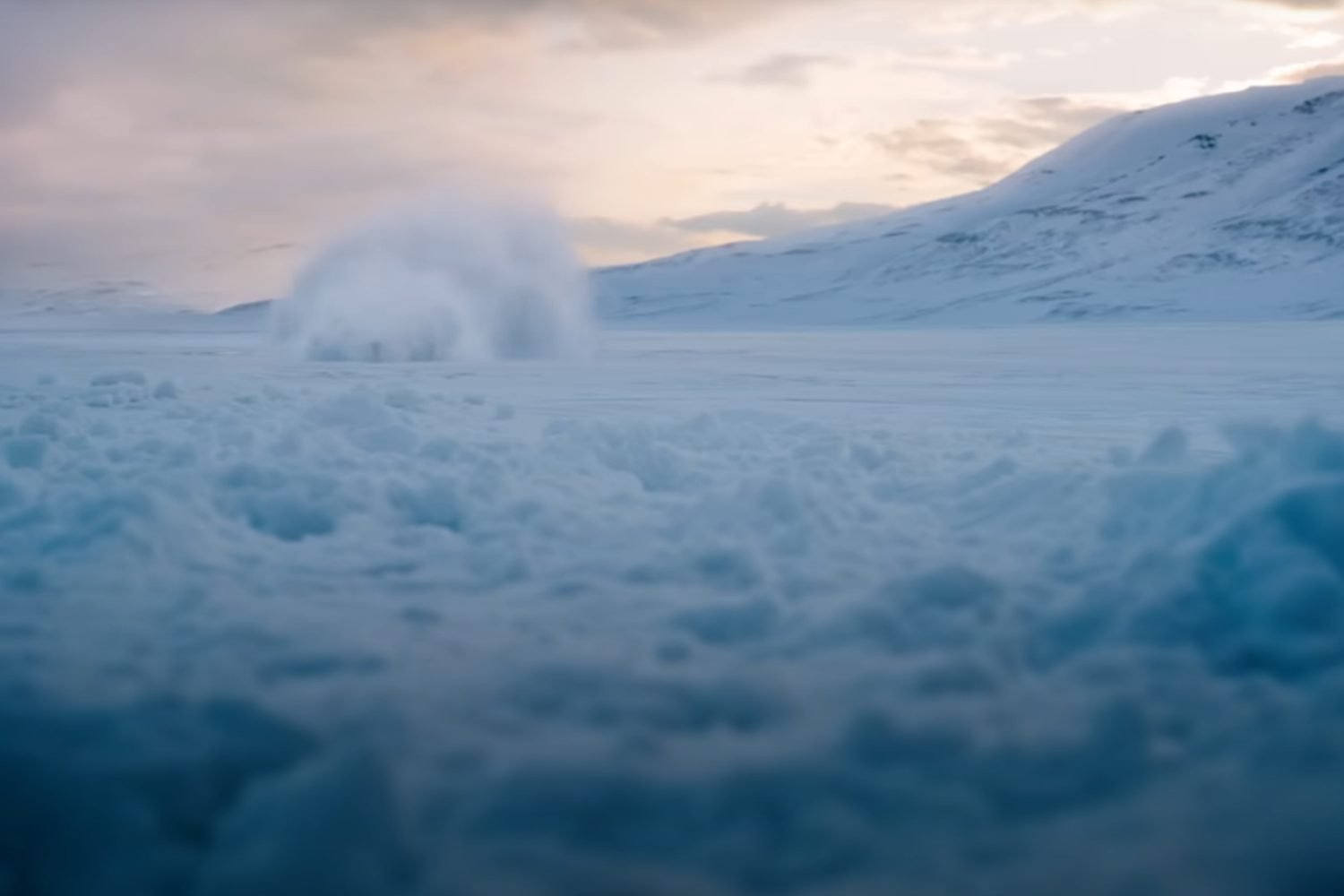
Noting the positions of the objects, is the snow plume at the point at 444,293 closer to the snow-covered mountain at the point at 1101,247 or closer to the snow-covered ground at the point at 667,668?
the snow-covered ground at the point at 667,668

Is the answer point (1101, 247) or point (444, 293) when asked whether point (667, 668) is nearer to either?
point (444, 293)

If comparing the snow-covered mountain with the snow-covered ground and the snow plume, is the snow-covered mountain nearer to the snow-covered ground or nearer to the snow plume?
the snow plume

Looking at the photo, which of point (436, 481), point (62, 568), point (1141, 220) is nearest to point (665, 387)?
point (436, 481)

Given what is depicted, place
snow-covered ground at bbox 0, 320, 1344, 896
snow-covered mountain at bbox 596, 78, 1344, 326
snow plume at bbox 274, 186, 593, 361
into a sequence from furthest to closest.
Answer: snow-covered mountain at bbox 596, 78, 1344, 326 < snow plume at bbox 274, 186, 593, 361 < snow-covered ground at bbox 0, 320, 1344, 896

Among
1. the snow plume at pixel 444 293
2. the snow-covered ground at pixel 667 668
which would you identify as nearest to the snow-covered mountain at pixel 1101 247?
the snow plume at pixel 444 293

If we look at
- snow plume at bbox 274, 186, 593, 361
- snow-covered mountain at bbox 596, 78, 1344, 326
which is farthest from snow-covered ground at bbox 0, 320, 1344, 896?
snow-covered mountain at bbox 596, 78, 1344, 326

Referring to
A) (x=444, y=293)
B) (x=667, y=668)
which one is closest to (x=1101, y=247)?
(x=444, y=293)

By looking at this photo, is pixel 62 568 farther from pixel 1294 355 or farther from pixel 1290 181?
pixel 1290 181
